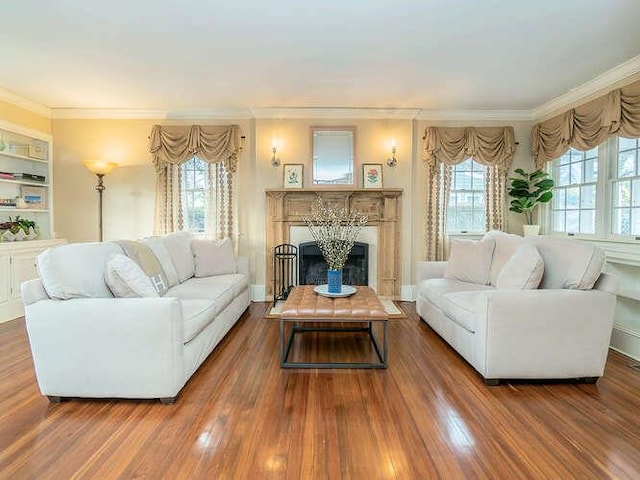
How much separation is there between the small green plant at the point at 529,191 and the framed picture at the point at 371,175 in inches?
71.1

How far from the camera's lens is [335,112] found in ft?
16.1

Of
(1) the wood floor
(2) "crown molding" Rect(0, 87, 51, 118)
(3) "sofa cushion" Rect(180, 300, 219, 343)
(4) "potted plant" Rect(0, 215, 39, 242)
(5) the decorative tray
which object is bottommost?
(1) the wood floor

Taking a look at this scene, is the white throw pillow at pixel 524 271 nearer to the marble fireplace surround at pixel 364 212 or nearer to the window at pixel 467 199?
the marble fireplace surround at pixel 364 212

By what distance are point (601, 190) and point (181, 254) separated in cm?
478

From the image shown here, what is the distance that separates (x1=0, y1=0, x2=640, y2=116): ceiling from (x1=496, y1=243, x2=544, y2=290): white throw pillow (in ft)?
5.86

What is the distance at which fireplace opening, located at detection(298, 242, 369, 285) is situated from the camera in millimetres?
5008

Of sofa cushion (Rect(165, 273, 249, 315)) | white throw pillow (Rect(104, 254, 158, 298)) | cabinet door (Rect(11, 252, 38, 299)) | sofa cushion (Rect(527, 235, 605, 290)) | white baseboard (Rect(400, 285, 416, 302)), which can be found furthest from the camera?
white baseboard (Rect(400, 285, 416, 302))

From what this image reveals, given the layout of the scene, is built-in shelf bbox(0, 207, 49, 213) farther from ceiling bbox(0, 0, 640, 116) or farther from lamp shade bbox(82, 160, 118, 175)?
ceiling bbox(0, 0, 640, 116)

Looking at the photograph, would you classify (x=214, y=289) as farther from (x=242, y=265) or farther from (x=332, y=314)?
(x=332, y=314)

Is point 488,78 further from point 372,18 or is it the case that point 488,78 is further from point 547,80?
point 372,18

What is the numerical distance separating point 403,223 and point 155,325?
3687 millimetres

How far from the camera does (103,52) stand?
3.24m

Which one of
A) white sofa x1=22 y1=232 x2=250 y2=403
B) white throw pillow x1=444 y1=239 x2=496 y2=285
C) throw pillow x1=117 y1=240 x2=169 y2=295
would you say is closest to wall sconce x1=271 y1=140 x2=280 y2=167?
throw pillow x1=117 y1=240 x2=169 y2=295

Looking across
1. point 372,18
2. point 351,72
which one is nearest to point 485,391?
point 372,18
